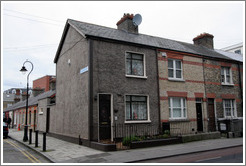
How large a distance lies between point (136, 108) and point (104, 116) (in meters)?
2.38

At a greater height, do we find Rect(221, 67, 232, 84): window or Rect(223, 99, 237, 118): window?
Rect(221, 67, 232, 84): window

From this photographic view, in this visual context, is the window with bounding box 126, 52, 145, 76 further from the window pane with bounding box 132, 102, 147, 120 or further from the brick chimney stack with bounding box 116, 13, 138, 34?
→ the brick chimney stack with bounding box 116, 13, 138, 34

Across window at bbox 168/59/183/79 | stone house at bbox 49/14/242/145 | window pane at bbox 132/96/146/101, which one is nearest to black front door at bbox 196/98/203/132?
stone house at bbox 49/14/242/145

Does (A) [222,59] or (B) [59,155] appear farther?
(A) [222,59]

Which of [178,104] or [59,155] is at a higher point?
[178,104]

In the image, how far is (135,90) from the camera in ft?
46.3

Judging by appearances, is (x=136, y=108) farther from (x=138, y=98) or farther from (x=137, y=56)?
(x=137, y=56)

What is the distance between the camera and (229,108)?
18.8m

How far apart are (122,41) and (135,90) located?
3.28 metres

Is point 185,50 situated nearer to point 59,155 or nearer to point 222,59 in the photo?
point 222,59

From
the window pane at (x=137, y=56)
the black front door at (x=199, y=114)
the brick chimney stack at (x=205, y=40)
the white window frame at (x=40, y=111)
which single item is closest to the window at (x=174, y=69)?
the black front door at (x=199, y=114)

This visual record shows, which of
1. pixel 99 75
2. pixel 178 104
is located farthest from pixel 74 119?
pixel 178 104

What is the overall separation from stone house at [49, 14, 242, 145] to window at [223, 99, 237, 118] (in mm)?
433

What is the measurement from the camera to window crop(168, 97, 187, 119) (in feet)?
51.3
